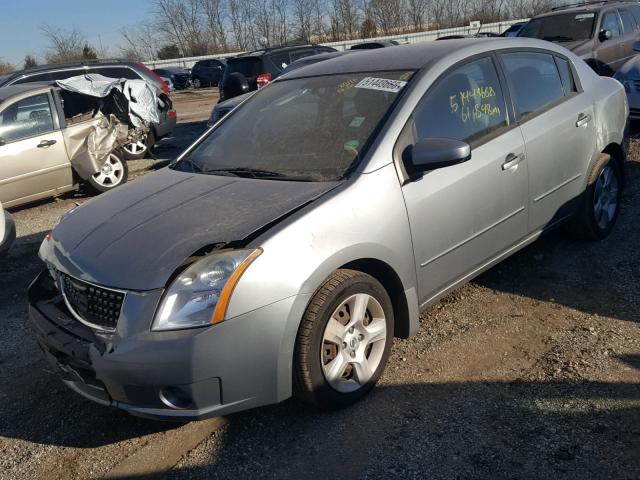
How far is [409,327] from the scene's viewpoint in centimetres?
347

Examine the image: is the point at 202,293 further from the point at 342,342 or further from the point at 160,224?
the point at 342,342

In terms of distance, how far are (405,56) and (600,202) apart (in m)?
2.18

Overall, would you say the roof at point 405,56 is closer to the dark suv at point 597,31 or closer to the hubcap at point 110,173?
the hubcap at point 110,173

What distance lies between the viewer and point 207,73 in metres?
34.8

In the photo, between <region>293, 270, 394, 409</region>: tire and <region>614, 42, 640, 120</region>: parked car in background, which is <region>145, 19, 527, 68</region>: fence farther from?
<region>293, 270, 394, 409</region>: tire

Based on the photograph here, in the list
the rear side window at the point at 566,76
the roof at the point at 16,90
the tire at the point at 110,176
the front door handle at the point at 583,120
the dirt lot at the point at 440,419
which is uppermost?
the roof at the point at 16,90

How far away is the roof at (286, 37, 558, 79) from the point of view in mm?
3897

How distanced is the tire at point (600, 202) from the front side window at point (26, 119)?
666 centimetres

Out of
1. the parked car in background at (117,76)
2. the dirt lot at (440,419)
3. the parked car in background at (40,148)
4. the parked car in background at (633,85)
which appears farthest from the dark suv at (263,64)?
the dirt lot at (440,419)

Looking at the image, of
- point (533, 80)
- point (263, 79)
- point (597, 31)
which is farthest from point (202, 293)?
point (597, 31)

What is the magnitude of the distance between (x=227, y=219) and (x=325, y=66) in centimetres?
173

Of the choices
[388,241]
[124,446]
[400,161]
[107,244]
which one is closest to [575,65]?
[400,161]

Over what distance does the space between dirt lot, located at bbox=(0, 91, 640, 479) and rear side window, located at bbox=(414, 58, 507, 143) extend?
1214mm

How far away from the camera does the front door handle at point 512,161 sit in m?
3.92
